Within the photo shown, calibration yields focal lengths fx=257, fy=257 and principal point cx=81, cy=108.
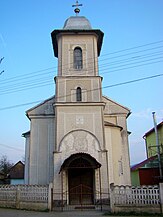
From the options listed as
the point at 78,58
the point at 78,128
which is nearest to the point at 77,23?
the point at 78,58

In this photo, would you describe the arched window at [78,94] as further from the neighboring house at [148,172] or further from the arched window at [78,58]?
the neighboring house at [148,172]

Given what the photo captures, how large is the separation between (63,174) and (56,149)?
5.71 feet

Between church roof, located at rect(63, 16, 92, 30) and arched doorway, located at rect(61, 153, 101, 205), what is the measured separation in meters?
10.9

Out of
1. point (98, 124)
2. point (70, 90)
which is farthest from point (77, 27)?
point (98, 124)

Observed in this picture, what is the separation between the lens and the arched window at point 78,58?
20141 mm

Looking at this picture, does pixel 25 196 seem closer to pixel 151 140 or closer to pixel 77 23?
pixel 77 23

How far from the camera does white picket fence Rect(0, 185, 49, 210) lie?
1445 cm

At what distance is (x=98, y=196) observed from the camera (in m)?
16.4

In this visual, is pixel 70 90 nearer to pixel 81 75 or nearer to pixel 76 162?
pixel 81 75

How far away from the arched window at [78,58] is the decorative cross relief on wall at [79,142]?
5.48m

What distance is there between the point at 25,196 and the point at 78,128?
5.62m

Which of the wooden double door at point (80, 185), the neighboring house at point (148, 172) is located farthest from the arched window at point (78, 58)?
the neighboring house at point (148, 172)

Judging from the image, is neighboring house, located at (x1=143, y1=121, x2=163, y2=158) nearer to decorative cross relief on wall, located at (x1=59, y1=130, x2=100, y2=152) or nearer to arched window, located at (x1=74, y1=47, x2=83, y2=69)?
arched window, located at (x1=74, y1=47, x2=83, y2=69)

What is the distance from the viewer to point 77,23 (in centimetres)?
2175
